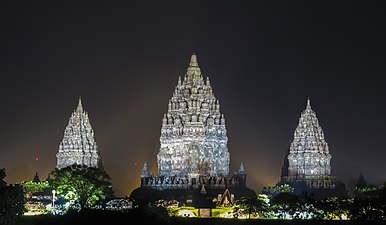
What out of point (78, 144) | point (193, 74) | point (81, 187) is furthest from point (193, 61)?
point (81, 187)

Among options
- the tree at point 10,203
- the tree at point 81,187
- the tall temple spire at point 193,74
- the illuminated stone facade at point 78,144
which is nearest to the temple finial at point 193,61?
the tall temple spire at point 193,74

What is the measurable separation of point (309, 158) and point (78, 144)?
29344 millimetres

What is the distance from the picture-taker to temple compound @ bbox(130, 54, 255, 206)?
130 meters

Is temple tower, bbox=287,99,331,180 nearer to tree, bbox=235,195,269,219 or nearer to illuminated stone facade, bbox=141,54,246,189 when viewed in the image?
illuminated stone facade, bbox=141,54,246,189

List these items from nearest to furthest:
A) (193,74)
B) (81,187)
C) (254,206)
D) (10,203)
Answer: (10,203)
(254,206)
(81,187)
(193,74)

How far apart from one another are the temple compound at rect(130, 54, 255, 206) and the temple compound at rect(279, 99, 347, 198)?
8.39m

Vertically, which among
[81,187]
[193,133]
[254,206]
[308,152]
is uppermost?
[193,133]

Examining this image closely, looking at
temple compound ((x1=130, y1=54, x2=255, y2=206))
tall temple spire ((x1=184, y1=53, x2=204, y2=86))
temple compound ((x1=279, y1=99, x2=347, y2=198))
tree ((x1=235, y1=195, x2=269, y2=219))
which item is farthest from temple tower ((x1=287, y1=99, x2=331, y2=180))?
tree ((x1=235, y1=195, x2=269, y2=219))

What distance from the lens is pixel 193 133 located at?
13262 cm

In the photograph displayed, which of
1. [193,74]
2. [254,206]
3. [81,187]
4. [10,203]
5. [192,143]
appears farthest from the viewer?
[193,74]

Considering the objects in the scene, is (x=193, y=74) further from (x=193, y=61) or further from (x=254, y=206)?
(x=254, y=206)

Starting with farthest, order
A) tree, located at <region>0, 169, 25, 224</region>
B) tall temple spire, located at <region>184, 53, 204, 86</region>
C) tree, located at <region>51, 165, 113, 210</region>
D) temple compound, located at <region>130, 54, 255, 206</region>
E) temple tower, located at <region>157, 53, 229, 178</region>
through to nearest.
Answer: tall temple spire, located at <region>184, 53, 204, 86</region> < temple tower, located at <region>157, 53, 229, 178</region> < temple compound, located at <region>130, 54, 255, 206</region> < tree, located at <region>51, 165, 113, 210</region> < tree, located at <region>0, 169, 25, 224</region>

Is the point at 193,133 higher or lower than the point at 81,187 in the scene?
higher

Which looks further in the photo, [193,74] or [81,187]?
[193,74]
